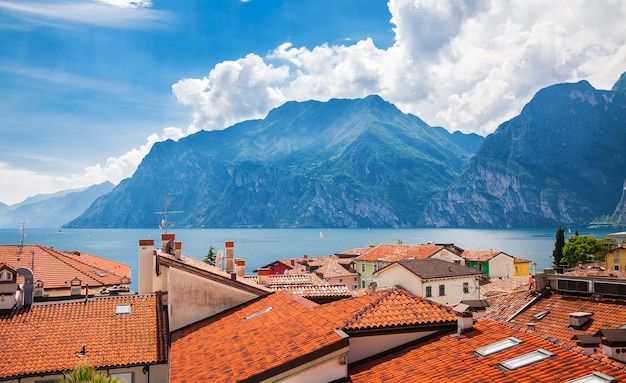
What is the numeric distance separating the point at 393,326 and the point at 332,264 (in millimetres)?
68386

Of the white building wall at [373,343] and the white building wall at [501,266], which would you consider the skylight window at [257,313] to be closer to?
the white building wall at [373,343]

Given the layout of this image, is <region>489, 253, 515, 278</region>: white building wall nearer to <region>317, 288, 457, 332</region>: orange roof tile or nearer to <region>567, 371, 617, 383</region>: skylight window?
<region>317, 288, 457, 332</region>: orange roof tile

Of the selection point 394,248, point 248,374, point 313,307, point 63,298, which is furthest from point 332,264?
point 248,374

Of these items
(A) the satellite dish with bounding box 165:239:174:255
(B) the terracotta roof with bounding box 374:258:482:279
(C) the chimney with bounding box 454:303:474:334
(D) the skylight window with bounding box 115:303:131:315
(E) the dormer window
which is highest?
(A) the satellite dish with bounding box 165:239:174:255

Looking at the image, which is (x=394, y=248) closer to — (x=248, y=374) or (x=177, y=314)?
(x=177, y=314)

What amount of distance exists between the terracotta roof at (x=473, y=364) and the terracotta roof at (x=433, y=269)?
38133 mm

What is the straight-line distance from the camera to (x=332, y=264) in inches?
3162

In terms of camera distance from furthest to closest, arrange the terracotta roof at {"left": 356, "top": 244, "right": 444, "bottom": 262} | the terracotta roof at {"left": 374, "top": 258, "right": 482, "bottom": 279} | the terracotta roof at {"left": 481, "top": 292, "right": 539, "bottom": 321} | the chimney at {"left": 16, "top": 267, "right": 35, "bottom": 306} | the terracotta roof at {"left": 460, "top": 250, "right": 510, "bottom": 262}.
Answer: the terracotta roof at {"left": 460, "top": 250, "right": 510, "bottom": 262} < the terracotta roof at {"left": 356, "top": 244, "right": 444, "bottom": 262} < the terracotta roof at {"left": 374, "top": 258, "right": 482, "bottom": 279} < the terracotta roof at {"left": 481, "top": 292, "right": 539, "bottom": 321} < the chimney at {"left": 16, "top": 267, "right": 35, "bottom": 306}

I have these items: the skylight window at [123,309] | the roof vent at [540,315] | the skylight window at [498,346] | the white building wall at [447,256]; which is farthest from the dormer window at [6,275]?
the white building wall at [447,256]

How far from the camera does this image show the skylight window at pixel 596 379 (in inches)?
361

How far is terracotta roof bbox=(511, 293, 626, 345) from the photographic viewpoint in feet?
66.0

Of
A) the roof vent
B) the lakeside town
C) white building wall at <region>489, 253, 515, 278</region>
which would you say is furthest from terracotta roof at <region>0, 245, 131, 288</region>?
white building wall at <region>489, 253, 515, 278</region>

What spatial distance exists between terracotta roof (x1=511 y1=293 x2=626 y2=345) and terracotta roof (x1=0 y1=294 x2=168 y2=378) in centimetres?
1522

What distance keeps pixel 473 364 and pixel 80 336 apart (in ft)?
46.6
